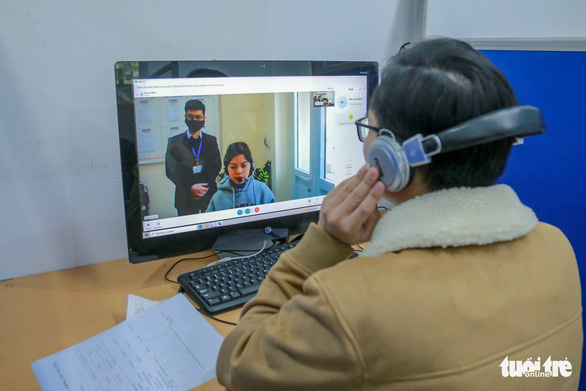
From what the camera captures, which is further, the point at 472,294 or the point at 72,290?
the point at 72,290

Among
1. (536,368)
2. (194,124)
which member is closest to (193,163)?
(194,124)

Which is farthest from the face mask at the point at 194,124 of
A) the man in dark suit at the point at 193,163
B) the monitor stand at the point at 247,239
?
the monitor stand at the point at 247,239

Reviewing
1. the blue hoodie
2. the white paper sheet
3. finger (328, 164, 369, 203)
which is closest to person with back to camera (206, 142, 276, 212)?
the blue hoodie

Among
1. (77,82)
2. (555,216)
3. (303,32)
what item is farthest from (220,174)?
(555,216)

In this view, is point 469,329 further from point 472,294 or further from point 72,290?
point 72,290

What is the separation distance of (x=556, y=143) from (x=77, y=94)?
1.25m

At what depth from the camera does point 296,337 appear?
0.56m

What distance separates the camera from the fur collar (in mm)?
576

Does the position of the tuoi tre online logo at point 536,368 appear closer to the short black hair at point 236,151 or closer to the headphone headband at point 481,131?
the headphone headband at point 481,131

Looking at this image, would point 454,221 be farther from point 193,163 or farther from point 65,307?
point 65,307

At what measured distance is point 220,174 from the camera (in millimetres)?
1106

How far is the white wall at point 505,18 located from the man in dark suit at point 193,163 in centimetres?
81

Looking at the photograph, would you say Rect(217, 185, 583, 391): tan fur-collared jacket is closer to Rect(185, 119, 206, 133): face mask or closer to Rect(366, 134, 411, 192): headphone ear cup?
Rect(366, 134, 411, 192): headphone ear cup

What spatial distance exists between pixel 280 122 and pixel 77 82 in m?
0.49
